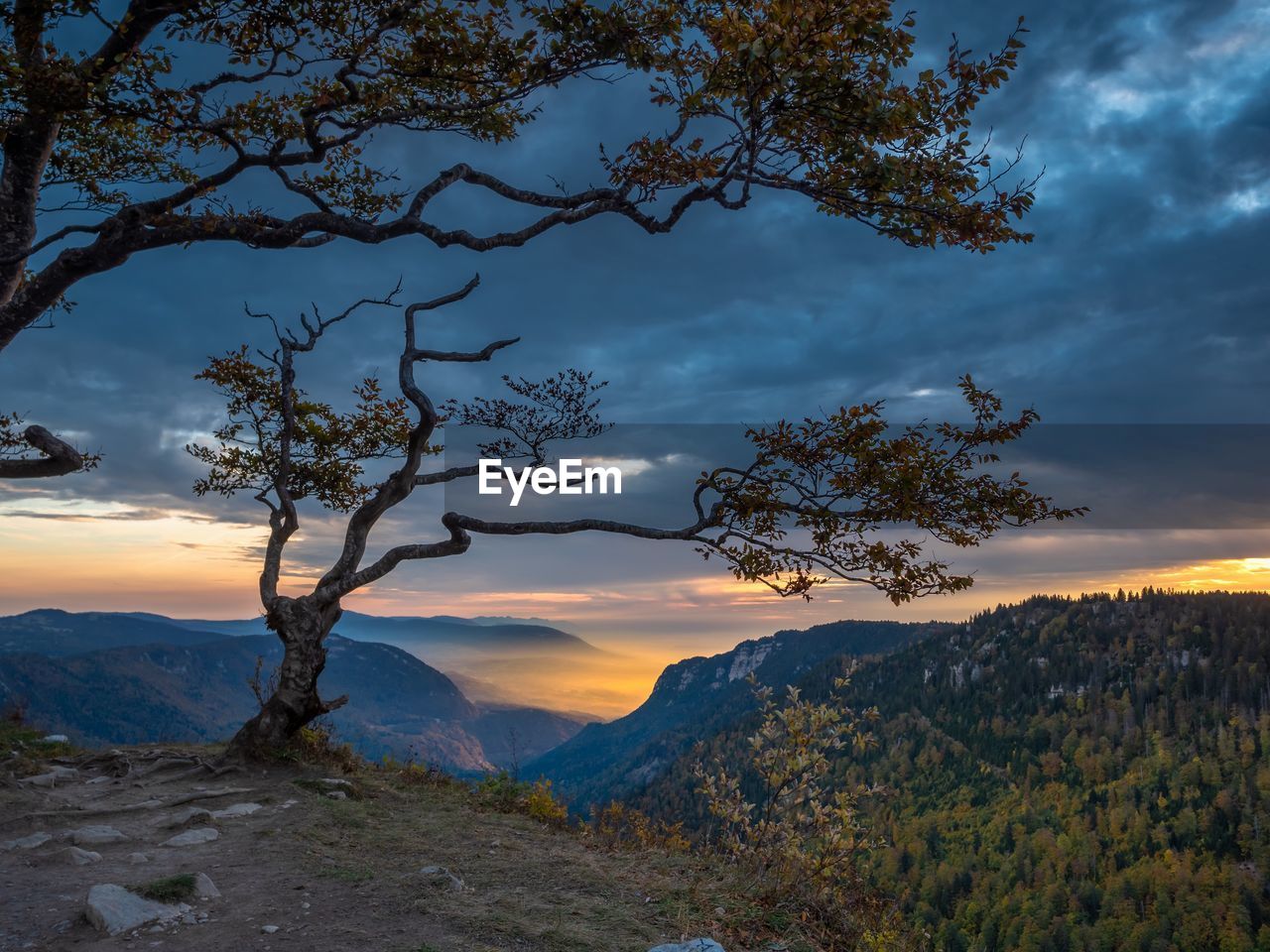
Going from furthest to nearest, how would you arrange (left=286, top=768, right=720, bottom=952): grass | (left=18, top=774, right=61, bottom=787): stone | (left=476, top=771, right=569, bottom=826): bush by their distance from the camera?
(left=476, top=771, right=569, bottom=826): bush
(left=18, top=774, right=61, bottom=787): stone
(left=286, top=768, right=720, bottom=952): grass

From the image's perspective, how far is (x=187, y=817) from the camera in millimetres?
10953

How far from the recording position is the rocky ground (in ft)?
22.2

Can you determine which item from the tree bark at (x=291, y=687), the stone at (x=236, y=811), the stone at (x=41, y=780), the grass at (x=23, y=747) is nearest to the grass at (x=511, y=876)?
the stone at (x=236, y=811)

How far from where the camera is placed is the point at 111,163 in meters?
13.1

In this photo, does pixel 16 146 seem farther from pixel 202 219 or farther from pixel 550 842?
pixel 550 842

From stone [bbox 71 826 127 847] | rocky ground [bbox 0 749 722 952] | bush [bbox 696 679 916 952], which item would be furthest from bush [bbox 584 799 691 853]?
stone [bbox 71 826 127 847]

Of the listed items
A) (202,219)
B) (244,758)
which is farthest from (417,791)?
(202,219)

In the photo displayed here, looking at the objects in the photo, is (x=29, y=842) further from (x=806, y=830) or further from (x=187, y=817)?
(x=806, y=830)

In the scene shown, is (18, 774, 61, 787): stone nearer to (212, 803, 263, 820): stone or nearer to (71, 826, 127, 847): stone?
(71, 826, 127, 847): stone

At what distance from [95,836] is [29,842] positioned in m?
0.70

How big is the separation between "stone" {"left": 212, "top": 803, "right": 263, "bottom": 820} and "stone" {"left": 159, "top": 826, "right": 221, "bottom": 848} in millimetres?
774

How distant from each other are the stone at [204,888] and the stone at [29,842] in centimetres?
344

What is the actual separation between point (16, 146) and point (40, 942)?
9861mm

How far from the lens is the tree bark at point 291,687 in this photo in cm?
1462
